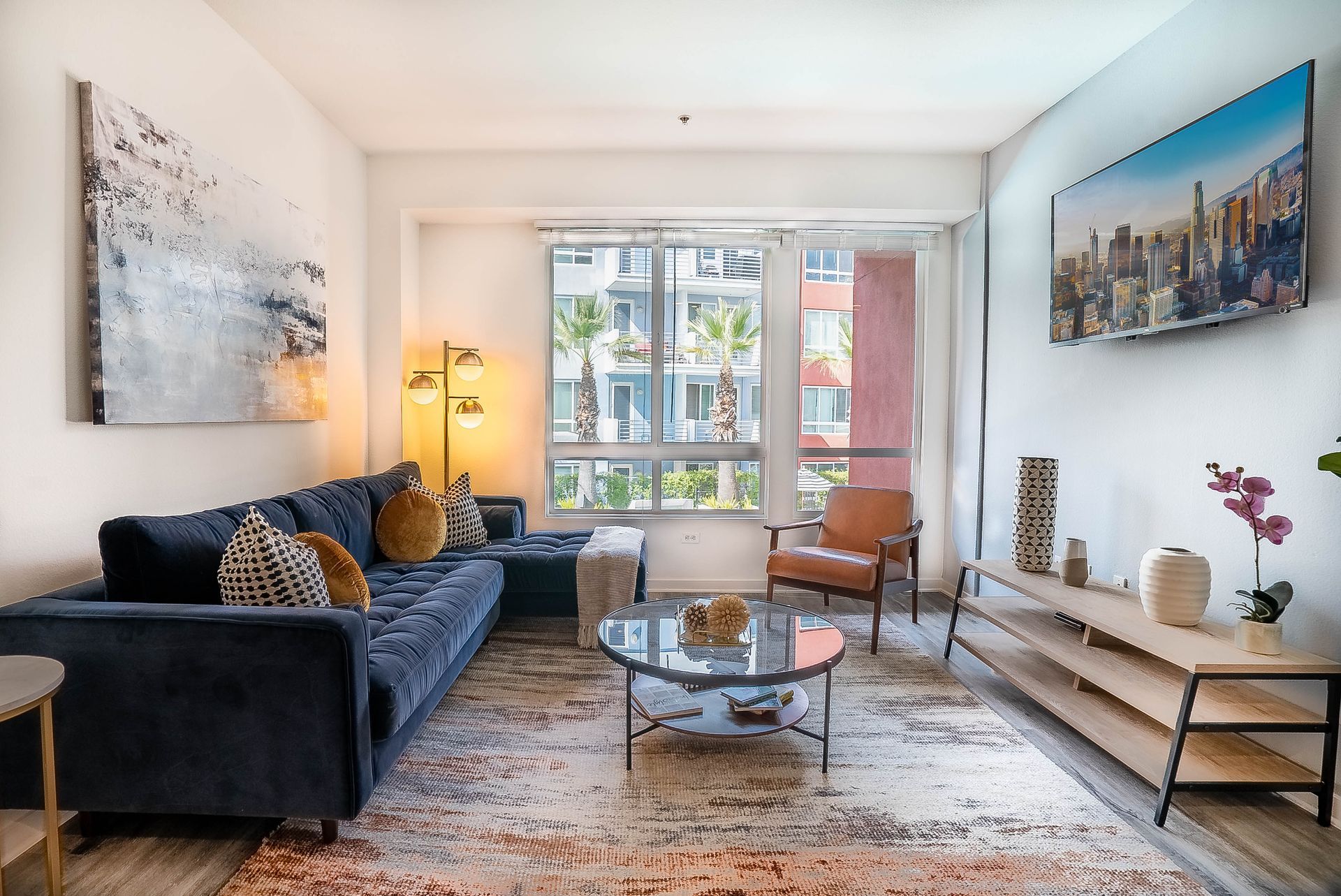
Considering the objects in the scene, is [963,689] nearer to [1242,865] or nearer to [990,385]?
[1242,865]

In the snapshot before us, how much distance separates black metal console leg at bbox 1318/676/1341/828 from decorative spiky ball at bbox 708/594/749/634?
1.74 m

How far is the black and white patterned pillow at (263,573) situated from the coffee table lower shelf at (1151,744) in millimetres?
2647

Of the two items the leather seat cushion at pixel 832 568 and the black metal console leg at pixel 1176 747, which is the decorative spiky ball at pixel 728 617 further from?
the black metal console leg at pixel 1176 747

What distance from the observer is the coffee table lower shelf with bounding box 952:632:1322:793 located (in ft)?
6.70

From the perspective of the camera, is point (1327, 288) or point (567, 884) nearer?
point (567, 884)

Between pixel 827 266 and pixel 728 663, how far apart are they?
3284 mm

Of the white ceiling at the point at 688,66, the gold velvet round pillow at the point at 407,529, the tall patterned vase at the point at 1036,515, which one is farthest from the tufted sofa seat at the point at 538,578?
the white ceiling at the point at 688,66

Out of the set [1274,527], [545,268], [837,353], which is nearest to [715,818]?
[1274,527]

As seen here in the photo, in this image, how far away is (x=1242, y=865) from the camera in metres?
1.84

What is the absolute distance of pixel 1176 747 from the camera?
198 centimetres

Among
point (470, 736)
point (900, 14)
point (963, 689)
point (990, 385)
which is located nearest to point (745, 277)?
point (990, 385)

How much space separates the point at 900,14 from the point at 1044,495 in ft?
7.17

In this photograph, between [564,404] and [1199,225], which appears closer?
[1199,225]

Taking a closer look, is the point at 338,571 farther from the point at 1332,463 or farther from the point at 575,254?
the point at 1332,463
